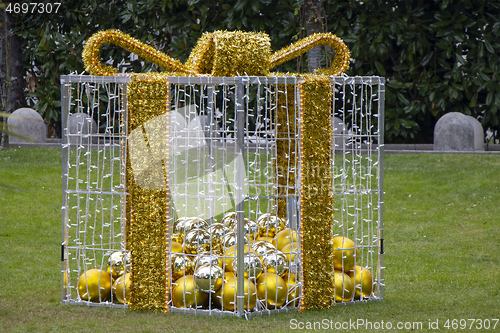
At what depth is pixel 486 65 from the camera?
12281 mm

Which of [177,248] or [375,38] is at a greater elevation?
[375,38]

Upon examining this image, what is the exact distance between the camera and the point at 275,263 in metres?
4.73

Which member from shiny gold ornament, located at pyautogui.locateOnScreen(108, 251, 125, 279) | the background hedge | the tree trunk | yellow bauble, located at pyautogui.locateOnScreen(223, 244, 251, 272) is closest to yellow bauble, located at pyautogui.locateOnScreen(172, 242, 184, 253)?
yellow bauble, located at pyautogui.locateOnScreen(223, 244, 251, 272)

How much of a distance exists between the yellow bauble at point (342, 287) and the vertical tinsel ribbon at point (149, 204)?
1.37 m

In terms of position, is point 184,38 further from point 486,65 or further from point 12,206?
point 486,65

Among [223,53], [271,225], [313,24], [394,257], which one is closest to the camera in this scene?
[223,53]

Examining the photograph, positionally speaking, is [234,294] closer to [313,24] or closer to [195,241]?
[195,241]

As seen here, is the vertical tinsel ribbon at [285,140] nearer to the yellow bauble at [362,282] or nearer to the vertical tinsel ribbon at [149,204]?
the yellow bauble at [362,282]

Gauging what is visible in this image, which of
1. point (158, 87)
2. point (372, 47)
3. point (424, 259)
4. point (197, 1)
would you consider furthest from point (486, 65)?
point (158, 87)

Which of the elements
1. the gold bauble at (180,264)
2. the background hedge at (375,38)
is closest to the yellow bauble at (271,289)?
the gold bauble at (180,264)

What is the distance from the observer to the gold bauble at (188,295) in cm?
465

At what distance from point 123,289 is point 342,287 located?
1755 mm

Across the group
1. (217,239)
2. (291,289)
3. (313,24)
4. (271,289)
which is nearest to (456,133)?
(313,24)

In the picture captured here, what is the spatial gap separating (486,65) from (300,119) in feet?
29.3
